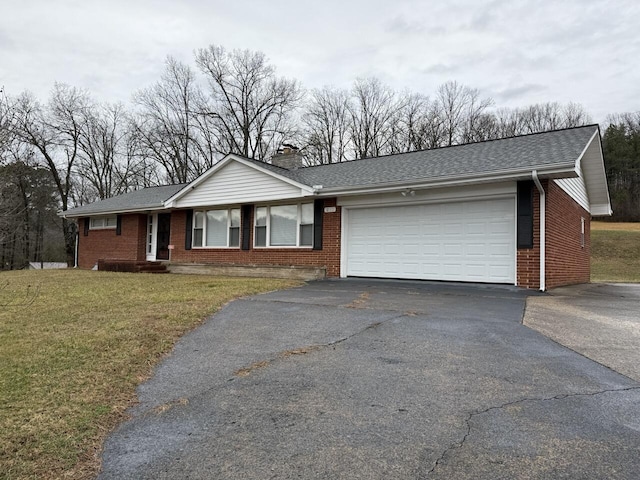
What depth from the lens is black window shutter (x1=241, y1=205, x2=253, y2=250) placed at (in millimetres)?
14156

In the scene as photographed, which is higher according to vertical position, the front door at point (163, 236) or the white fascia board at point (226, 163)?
the white fascia board at point (226, 163)

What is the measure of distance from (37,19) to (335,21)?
345 inches

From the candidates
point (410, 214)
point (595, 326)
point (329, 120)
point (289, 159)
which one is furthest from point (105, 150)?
point (595, 326)

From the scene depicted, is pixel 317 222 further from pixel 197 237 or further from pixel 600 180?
pixel 600 180

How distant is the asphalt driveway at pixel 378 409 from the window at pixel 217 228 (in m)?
9.68

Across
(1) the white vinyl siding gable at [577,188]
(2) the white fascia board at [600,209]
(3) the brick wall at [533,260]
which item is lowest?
(3) the brick wall at [533,260]

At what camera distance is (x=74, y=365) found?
12.6 ft

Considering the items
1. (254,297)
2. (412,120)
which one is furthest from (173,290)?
(412,120)

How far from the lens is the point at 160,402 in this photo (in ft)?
10.3

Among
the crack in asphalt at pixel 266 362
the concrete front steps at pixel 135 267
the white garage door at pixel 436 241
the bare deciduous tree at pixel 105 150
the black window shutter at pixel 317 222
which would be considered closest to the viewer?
the crack in asphalt at pixel 266 362

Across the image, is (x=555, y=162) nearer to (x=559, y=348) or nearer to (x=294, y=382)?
(x=559, y=348)

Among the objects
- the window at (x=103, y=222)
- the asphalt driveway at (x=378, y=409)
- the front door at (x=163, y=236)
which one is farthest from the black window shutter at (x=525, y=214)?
the window at (x=103, y=222)

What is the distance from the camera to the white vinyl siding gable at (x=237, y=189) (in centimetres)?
1305

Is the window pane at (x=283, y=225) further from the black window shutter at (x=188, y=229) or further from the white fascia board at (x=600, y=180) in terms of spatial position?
the white fascia board at (x=600, y=180)
